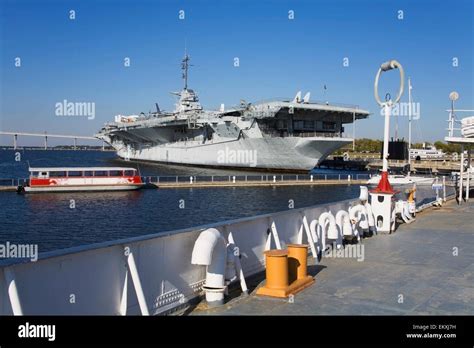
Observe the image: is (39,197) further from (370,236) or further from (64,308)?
(64,308)

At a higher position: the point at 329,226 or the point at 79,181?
the point at 329,226

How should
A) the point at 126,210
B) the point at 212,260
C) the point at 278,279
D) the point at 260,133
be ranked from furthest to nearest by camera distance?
the point at 260,133, the point at 126,210, the point at 278,279, the point at 212,260

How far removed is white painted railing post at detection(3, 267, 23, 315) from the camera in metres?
3.69

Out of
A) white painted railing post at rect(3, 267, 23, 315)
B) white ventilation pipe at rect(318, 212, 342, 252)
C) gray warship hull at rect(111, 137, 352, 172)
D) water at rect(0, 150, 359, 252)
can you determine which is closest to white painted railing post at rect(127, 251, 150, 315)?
white painted railing post at rect(3, 267, 23, 315)

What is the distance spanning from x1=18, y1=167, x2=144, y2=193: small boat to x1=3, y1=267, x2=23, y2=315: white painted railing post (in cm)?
4161

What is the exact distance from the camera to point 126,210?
3344cm

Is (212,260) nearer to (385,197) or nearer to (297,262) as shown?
(297,262)

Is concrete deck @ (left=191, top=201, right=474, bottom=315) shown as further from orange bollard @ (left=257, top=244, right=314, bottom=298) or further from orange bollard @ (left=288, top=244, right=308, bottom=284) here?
orange bollard @ (left=288, top=244, right=308, bottom=284)

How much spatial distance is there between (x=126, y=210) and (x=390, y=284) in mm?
28690

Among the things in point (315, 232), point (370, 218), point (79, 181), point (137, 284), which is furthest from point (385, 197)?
point (79, 181)

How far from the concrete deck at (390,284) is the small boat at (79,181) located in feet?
124

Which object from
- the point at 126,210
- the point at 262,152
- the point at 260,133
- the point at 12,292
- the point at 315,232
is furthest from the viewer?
the point at 262,152
